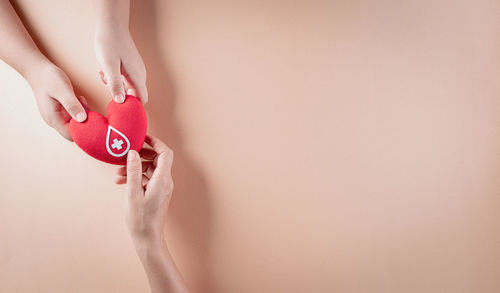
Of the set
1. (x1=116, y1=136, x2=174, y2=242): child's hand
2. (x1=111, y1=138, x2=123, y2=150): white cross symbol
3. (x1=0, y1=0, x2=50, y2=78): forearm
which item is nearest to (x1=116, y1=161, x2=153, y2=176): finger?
(x1=116, y1=136, x2=174, y2=242): child's hand

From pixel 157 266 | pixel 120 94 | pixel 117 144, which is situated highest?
pixel 120 94

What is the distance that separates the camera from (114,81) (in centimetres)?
73

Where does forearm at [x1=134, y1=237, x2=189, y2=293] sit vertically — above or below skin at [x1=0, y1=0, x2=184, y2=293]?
below

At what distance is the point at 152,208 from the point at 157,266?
0.46 feet

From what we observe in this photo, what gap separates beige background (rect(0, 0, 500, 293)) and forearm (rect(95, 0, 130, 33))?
0.06 meters

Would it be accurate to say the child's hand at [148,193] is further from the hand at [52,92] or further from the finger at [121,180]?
the hand at [52,92]

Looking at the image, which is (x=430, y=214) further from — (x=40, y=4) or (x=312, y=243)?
(x=40, y=4)

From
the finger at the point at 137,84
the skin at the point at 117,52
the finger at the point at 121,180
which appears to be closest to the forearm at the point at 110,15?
the skin at the point at 117,52

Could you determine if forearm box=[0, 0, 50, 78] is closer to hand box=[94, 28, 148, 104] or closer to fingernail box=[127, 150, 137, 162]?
hand box=[94, 28, 148, 104]

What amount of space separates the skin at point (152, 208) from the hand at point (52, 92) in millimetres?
172

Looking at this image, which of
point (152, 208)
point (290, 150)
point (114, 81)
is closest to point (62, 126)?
point (114, 81)

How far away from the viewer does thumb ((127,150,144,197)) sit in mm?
711

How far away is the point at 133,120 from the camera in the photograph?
72 centimetres

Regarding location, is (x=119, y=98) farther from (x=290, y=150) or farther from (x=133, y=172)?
(x=290, y=150)
